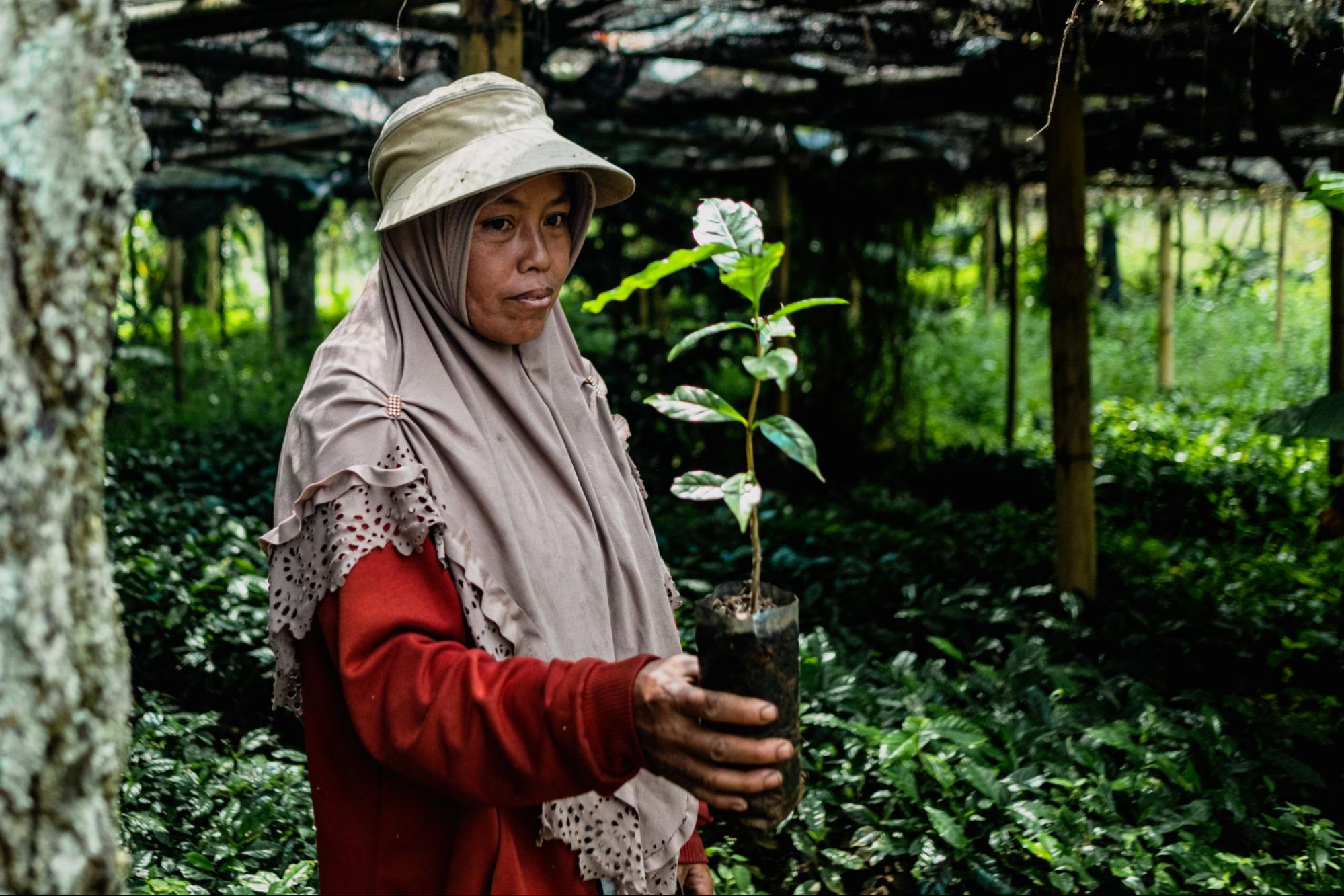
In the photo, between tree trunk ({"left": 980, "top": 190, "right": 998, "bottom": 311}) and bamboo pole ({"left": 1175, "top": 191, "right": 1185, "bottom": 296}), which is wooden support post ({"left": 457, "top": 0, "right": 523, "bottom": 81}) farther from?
bamboo pole ({"left": 1175, "top": 191, "right": 1185, "bottom": 296})

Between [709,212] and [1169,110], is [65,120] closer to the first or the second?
[709,212]

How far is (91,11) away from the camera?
3.14 feet

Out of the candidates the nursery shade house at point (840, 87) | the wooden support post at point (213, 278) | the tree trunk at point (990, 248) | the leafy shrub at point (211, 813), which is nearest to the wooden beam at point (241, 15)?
the nursery shade house at point (840, 87)

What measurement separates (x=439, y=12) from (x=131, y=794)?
3337mm

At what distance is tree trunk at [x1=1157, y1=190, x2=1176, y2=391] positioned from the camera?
11633 mm

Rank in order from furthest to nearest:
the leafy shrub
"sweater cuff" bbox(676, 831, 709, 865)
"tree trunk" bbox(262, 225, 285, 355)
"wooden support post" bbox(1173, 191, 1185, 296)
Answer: "wooden support post" bbox(1173, 191, 1185, 296) < "tree trunk" bbox(262, 225, 285, 355) < the leafy shrub < "sweater cuff" bbox(676, 831, 709, 865)

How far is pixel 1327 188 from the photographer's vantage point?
3156 millimetres

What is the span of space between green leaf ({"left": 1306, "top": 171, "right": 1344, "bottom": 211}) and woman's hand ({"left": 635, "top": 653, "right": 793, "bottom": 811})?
9.23 feet

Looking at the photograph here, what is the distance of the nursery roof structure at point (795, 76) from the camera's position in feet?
14.1

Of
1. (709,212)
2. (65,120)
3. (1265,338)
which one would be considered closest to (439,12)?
(709,212)

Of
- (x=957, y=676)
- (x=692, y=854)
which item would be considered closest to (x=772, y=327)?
(x=692, y=854)

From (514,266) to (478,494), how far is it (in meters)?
0.34

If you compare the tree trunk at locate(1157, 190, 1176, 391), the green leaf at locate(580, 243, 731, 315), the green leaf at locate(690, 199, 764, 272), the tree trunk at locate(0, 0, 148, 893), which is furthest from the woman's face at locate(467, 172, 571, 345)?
the tree trunk at locate(1157, 190, 1176, 391)

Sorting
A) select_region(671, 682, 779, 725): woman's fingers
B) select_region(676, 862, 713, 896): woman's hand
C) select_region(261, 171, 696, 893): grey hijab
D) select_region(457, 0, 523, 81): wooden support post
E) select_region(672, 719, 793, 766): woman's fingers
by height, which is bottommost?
select_region(676, 862, 713, 896): woman's hand
